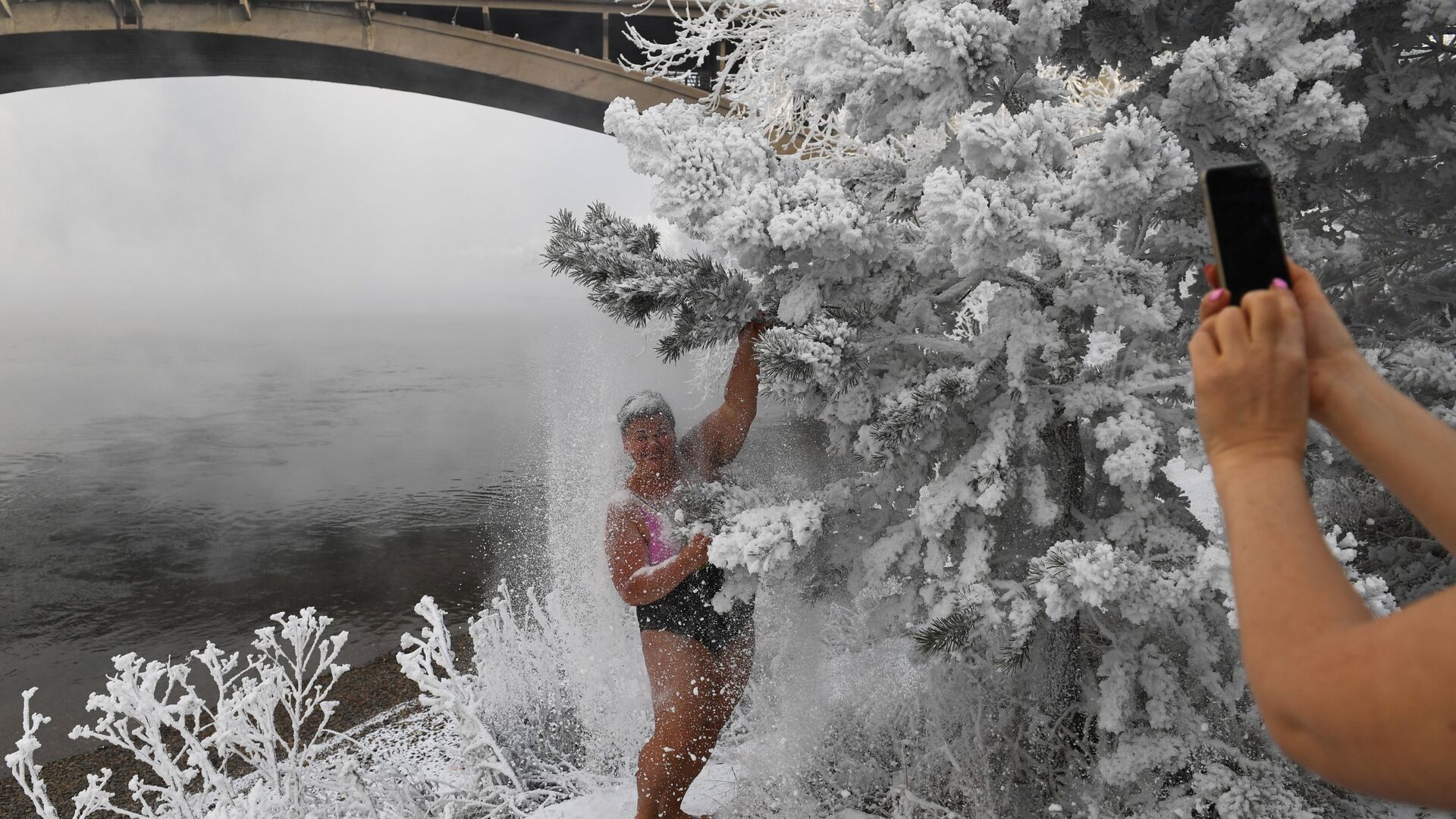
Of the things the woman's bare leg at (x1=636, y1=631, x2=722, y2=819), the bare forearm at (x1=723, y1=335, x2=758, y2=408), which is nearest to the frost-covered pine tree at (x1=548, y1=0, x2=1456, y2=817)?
the bare forearm at (x1=723, y1=335, x2=758, y2=408)

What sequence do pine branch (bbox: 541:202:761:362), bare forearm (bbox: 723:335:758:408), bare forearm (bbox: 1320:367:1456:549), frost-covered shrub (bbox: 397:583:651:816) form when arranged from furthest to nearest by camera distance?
frost-covered shrub (bbox: 397:583:651:816) < bare forearm (bbox: 723:335:758:408) < pine branch (bbox: 541:202:761:362) < bare forearm (bbox: 1320:367:1456:549)

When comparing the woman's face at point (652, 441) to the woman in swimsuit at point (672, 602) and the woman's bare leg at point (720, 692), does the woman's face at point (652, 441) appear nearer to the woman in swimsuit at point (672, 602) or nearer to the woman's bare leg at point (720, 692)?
the woman in swimsuit at point (672, 602)

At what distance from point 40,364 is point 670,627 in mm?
5266

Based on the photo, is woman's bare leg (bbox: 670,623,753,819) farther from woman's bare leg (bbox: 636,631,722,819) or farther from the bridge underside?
the bridge underside

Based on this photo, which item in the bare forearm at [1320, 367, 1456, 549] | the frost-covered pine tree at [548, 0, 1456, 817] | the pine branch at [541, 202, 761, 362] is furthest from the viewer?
the pine branch at [541, 202, 761, 362]

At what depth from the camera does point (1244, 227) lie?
0.59 m

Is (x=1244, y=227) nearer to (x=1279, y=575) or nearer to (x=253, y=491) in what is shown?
(x=1279, y=575)

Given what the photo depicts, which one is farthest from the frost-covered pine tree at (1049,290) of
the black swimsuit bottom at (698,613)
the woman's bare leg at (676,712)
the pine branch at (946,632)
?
the woman's bare leg at (676,712)

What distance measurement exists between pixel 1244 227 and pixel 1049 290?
104 cm

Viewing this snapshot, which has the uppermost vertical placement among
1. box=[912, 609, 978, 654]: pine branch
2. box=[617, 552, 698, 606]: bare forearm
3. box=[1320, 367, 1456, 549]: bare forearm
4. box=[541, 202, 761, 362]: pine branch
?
box=[541, 202, 761, 362]: pine branch

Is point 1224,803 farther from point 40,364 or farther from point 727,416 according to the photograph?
point 40,364

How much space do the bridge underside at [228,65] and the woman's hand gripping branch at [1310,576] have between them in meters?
5.77

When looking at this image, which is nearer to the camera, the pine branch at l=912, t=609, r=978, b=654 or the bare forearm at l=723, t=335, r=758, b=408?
the pine branch at l=912, t=609, r=978, b=654

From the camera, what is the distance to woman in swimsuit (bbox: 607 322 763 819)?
1.89 m
